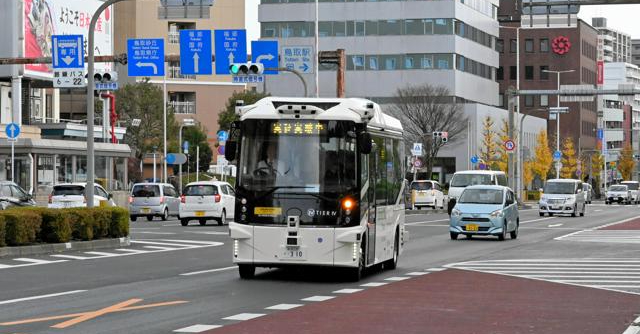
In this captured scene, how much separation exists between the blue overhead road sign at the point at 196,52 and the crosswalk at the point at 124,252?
14.2 meters

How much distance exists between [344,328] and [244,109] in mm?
8722

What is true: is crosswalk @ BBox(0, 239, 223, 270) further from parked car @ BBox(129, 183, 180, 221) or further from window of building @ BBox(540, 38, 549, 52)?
window of building @ BBox(540, 38, 549, 52)

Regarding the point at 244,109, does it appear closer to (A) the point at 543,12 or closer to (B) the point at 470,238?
(A) the point at 543,12

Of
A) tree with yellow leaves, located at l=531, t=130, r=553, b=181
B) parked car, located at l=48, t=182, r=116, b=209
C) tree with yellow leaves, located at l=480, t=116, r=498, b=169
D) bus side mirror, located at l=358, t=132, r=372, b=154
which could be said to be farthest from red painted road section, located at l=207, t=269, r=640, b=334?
tree with yellow leaves, located at l=531, t=130, r=553, b=181

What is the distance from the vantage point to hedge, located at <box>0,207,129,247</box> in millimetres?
28500

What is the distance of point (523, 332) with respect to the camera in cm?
1430

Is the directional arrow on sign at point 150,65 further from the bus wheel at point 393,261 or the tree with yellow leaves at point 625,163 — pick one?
the tree with yellow leaves at point 625,163

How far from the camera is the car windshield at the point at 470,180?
58.1 m

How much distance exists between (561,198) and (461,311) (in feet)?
161

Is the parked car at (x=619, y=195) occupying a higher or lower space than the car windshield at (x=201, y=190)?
lower

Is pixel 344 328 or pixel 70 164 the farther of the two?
pixel 70 164

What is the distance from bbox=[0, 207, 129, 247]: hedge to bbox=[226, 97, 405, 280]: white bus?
809 cm

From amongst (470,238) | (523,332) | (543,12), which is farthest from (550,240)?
(523,332)

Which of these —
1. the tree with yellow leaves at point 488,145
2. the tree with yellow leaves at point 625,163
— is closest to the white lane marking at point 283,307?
the tree with yellow leaves at point 488,145
